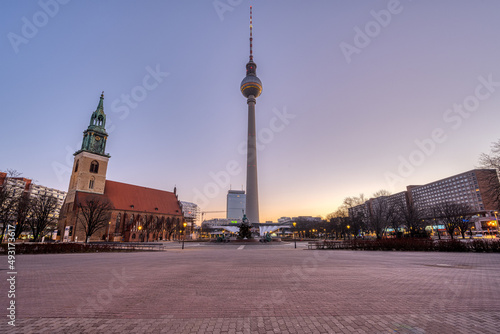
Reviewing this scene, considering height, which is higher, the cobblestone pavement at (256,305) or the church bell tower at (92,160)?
the church bell tower at (92,160)

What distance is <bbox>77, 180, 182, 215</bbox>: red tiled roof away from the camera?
62.9 m

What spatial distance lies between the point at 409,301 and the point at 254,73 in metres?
110

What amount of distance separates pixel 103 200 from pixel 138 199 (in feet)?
36.6

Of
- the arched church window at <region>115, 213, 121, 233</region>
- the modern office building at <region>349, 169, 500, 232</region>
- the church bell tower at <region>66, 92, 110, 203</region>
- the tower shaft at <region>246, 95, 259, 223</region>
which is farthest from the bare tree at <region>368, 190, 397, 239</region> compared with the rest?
the church bell tower at <region>66, 92, 110, 203</region>

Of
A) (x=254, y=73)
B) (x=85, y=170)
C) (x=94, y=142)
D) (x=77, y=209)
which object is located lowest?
(x=77, y=209)

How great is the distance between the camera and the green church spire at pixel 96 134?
5844 centimetres

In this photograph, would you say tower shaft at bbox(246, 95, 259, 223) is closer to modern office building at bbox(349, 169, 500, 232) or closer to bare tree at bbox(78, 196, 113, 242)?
modern office building at bbox(349, 169, 500, 232)

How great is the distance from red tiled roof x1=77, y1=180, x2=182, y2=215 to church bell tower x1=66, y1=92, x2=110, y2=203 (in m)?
2.76

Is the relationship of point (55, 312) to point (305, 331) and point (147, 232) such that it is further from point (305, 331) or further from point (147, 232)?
point (147, 232)

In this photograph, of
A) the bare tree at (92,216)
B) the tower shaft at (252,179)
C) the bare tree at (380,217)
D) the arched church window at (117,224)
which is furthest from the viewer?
the tower shaft at (252,179)

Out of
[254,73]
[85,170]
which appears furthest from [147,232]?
[254,73]

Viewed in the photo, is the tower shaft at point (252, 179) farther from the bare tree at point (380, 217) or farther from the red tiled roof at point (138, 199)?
the bare tree at point (380, 217)

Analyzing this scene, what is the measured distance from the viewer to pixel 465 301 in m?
5.83

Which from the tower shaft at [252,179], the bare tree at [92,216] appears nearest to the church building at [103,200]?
the bare tree at [92,216]
